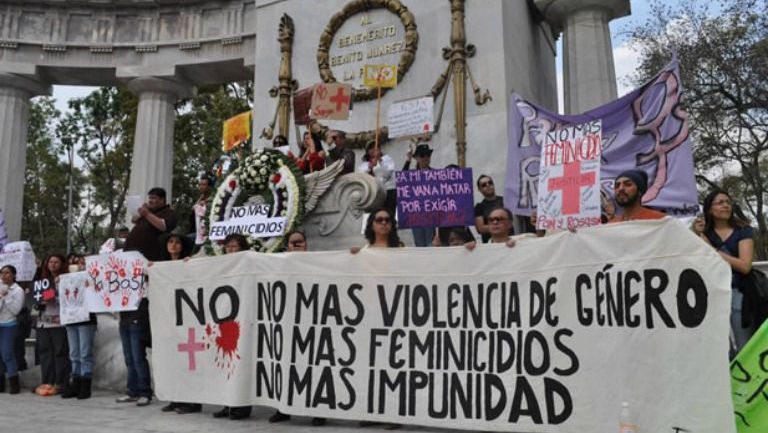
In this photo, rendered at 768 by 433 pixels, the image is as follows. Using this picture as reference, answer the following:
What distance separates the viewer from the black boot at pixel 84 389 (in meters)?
8.13

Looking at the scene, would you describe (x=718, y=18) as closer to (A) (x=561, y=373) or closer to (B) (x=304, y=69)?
(B) (x=304, y=69)

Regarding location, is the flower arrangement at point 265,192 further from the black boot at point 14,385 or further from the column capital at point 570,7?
the column capital at point 570,7

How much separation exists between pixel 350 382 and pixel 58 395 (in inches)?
190

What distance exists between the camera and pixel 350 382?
5871mm

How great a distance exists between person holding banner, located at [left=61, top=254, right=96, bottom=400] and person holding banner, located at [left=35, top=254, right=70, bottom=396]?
25 centimetres

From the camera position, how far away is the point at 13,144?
2047 cm

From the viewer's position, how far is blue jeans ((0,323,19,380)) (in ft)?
29.6

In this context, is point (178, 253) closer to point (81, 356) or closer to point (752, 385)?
point (81, 356)

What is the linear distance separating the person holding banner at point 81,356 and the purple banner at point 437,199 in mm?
4168

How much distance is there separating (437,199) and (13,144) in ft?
56.7

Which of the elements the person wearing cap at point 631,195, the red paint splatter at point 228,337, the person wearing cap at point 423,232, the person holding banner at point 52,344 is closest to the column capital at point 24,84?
the person holding banner at point 52,344

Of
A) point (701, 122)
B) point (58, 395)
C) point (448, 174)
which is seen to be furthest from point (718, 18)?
point (58, 395)

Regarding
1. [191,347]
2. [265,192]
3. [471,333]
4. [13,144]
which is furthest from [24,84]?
[471,333]

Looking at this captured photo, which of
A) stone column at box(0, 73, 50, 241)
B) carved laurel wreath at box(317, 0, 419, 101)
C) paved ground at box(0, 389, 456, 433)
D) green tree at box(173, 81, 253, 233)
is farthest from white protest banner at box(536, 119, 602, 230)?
green tree at box(173, 81, 253, 233)
